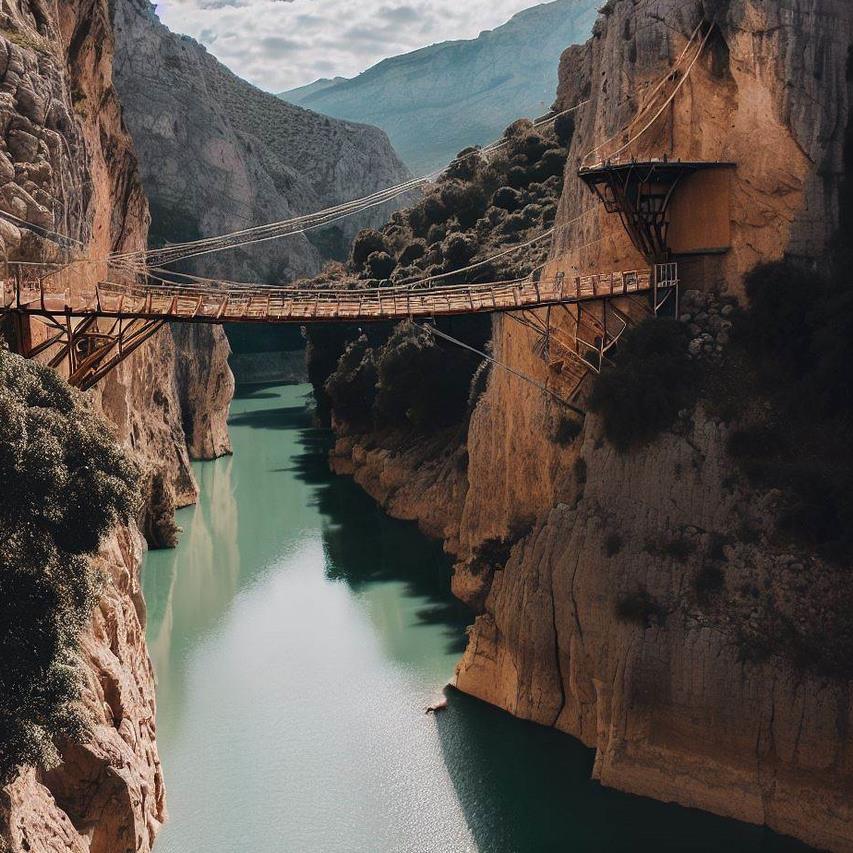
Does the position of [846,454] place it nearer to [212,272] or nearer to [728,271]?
[728,271]

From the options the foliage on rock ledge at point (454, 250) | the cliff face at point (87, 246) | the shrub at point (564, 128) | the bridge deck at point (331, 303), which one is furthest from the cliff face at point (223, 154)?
the bridge deck at point (331, 303)

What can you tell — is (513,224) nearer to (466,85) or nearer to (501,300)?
(501,300)

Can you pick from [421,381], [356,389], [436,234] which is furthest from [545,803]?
[436,234]

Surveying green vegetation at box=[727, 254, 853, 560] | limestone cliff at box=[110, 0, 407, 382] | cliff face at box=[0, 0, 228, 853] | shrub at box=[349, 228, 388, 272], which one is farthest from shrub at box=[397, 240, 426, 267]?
green vegetation at box=[727, 254, 853, 560]

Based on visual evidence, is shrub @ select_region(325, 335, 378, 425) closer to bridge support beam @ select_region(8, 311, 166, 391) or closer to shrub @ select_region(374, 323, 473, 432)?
shrub @ select_region(374, 323, 473, 432)

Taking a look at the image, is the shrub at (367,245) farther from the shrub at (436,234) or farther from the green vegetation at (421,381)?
the green vegetation at (421,381)

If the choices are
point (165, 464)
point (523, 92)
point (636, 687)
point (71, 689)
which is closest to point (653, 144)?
point (636, 687)
